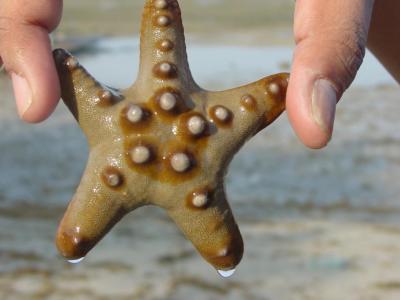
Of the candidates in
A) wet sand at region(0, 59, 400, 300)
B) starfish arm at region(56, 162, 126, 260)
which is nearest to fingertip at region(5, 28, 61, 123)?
starfish arm at region(56, 162, 126, 260)

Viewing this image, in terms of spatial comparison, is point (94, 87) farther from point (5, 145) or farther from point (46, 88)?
point (5, 145)

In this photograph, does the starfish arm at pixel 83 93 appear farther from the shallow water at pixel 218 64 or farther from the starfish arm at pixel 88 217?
the shallow water at pixel 218 64

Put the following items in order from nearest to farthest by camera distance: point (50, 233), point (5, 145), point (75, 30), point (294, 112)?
point (294, 112) → point (50, 233) → point (5, 145) → point (75, 30)

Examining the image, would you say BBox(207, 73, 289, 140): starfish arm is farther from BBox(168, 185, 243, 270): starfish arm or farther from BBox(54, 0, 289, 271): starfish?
BBox(168, 185, 243, 270): starfish arm

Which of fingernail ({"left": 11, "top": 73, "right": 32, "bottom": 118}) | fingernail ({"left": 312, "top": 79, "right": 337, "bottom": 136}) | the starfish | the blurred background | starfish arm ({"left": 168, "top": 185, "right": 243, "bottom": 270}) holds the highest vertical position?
fingernail ({"left": 312, "top": 79, "right": 337, "bottom": 136})

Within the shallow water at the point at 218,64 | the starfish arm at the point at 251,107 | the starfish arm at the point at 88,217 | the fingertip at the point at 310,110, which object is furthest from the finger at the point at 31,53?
the shallow water at the point at 218,64

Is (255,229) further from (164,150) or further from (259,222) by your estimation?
(164,150)

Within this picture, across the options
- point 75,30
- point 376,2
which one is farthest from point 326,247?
point 75,30
